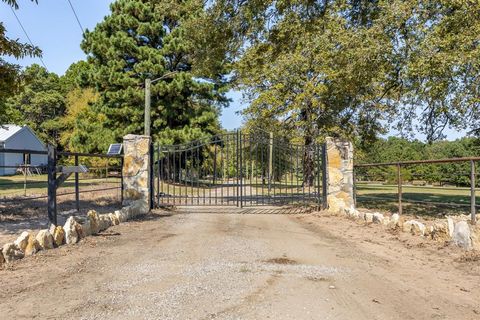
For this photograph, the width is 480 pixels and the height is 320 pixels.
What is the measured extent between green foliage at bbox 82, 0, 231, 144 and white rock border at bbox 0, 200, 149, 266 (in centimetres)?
1276

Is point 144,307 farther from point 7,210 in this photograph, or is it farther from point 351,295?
point 7,210

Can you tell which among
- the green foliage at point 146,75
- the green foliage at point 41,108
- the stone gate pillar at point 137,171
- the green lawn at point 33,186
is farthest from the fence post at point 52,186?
the green foliage at point 41,108

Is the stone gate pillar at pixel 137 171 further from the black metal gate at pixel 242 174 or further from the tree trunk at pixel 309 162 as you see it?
the tree trunk at pixel 309 162

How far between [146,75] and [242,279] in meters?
17.3

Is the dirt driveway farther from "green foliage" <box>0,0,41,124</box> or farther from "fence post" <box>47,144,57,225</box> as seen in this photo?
"green foliage" <box>0,0,41,124</box>

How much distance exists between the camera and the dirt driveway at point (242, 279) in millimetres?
3248

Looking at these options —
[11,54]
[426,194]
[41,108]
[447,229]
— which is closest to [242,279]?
[447,229]

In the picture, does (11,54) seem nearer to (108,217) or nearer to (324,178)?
(108,217)

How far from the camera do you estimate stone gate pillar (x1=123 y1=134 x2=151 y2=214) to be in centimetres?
940

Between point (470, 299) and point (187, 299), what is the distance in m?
2.52

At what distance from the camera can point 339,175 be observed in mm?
9852

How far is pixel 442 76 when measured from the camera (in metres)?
8.12

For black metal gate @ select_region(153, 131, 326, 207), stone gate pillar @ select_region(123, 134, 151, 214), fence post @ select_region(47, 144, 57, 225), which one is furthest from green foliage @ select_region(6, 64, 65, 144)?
fence post @ select_region(47, 144, 57, 225)

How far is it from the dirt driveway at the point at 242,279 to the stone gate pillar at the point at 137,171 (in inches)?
110
